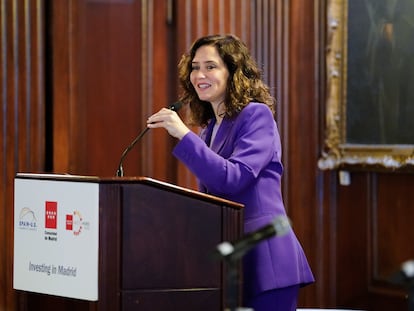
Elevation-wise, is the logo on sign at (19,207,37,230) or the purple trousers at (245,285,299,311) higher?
the logo on sign at (19,207,37,230)

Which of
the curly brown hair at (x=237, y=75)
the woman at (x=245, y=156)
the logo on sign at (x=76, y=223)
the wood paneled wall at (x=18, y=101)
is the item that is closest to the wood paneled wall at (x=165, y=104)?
the wood paneled wall at (x=18, y=101)

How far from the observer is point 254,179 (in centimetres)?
252

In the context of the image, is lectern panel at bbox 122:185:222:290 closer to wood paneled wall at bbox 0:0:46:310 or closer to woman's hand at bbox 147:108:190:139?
woman's hand at bbox 147:108:190:139

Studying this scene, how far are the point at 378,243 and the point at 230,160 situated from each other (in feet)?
6.38

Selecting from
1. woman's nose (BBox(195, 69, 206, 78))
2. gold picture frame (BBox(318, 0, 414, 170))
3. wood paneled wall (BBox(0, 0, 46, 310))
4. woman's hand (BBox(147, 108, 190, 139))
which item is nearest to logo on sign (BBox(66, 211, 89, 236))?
woman's hand (BBox(147, 108, 190, 139))

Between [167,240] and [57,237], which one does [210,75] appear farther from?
[57,237]

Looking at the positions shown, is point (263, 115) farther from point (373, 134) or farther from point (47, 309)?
point (373, 134)

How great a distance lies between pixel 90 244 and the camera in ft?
7.42

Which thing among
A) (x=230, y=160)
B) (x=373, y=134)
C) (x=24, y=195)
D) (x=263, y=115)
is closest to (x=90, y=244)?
(x=24, y=195)

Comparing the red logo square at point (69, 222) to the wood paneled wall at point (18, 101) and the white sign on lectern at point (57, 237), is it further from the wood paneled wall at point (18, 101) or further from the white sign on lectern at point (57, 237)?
the wood paneled wall at point (18, 101)

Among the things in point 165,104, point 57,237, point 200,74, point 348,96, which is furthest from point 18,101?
point 57,237

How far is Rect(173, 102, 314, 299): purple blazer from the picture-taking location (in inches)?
97.0

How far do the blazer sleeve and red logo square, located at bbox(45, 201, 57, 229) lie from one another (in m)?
0.41

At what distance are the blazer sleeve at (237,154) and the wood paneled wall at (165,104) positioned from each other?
1.68m
